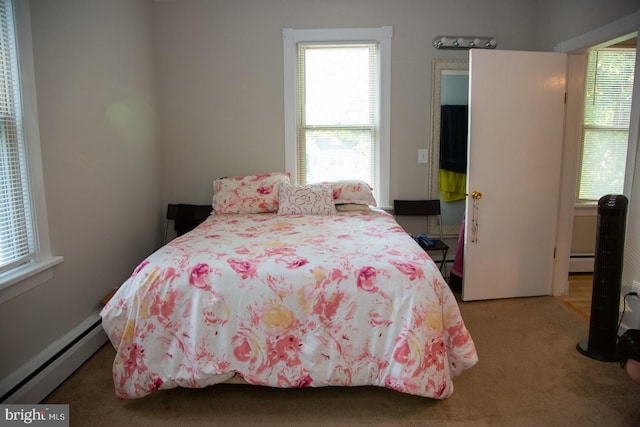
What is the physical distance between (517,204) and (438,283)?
1712mm

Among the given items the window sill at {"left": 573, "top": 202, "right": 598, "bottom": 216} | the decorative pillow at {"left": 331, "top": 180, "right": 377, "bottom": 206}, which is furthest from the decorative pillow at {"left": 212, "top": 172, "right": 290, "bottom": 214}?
the window sill at {"left": 573, "top": 202, "right": 598, "bottom": 216}

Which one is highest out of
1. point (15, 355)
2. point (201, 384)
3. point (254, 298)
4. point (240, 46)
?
point (240, 46)

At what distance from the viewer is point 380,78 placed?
3623mm

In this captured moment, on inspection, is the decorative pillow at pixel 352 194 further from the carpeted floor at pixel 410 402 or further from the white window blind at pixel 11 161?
the white window blind at pixel 11 161

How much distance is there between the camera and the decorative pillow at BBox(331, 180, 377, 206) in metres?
3.35

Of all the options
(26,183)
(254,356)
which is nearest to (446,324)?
(254,356)

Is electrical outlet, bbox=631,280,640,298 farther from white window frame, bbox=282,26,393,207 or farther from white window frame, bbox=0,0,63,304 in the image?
white window frame, bbox=0,0,63,304

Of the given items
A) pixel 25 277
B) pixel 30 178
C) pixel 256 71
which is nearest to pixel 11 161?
pixel 30 178

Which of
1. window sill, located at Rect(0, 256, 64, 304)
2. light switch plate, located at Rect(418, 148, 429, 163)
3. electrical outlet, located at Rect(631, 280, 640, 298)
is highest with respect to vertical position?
light switch plate, located at Rect(418, 148, 429, 163)

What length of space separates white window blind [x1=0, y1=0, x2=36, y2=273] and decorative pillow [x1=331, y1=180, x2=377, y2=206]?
2.07m

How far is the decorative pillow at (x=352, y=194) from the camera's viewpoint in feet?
11.0

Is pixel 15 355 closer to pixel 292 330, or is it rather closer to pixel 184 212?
pixel 292 330

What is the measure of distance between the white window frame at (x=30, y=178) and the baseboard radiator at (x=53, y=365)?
0.37m

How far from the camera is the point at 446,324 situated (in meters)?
1.96
